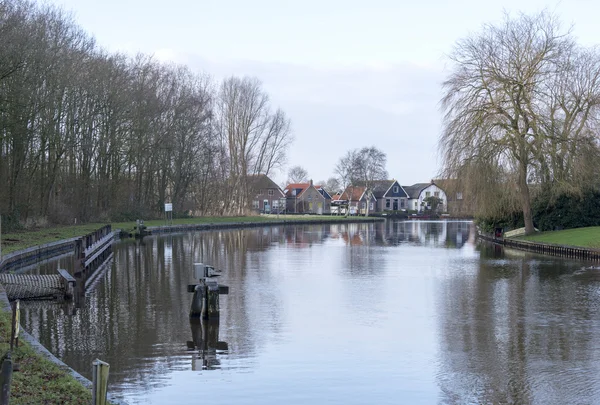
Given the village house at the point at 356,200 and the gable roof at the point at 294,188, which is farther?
the gable roof at the point at 294,188

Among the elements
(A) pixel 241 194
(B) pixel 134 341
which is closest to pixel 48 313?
(B) pixel 134 341

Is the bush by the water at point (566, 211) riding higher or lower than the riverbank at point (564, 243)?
higher

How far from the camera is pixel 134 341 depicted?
13656 mm

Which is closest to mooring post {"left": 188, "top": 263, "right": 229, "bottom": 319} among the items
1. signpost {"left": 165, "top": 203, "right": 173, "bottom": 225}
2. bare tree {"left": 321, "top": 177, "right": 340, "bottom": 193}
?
signpost {"left": 165, "top": 203, "right": 173, "bottom": 225}

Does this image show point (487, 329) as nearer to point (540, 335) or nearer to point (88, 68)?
point (540, 335)

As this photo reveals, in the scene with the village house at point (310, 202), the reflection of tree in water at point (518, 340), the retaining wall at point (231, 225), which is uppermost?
the village house at point (310, 202)

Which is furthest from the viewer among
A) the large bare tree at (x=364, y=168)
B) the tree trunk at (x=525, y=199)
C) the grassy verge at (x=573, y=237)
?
the large bare tree at (x=364, y=168)

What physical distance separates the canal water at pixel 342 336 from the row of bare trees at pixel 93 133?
12.1 meters

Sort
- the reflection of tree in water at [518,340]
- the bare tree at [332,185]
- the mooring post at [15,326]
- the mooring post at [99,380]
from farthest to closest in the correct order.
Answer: the bare tree at [332,185] < the reflection of tree in water at [518,340] < the mooring post at [15,326] < the mooring post at [99,380]

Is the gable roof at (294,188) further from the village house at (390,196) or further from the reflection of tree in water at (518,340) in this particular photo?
the reflection of tree in water at (518,340)

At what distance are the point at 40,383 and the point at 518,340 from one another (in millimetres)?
9160

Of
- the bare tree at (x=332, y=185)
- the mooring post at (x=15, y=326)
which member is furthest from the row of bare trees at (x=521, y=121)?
the bare tree at (x=332, y=185)

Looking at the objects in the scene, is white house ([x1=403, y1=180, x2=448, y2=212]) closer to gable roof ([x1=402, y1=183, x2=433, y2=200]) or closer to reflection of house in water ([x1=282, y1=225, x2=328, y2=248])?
gable roof ([x1=402, y1=183, x2=433, y2=200])

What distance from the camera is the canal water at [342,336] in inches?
417
